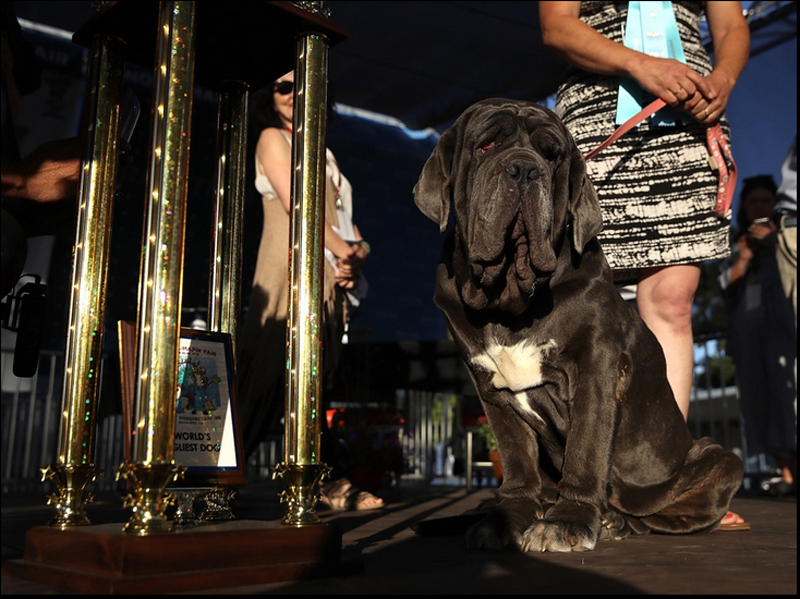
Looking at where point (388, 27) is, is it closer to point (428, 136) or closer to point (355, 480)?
point (428, 136)

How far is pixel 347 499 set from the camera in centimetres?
325

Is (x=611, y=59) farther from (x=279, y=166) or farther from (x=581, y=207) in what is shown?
(x=279, y=166)

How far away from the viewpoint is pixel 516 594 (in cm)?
114

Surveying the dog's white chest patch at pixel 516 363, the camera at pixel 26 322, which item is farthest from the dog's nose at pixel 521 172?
the camera at pixel 26 322

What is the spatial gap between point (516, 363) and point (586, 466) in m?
0.32

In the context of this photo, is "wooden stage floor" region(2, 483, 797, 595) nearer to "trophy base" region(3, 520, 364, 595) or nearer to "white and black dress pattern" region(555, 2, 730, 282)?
"trophy base" region(3, 520, 364, 595)

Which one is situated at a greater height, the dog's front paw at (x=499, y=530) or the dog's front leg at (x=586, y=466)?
the dog's front leg at (x=586, y=466)

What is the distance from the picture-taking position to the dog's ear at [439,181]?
209cm

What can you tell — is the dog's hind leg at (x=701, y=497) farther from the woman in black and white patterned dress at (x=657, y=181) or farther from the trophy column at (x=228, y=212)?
the trophy column at (x=228, y=212)

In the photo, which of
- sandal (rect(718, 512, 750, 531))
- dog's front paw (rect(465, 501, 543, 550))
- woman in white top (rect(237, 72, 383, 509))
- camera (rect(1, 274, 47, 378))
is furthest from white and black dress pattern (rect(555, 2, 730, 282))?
camera (rect(1, 274, 47, 378))

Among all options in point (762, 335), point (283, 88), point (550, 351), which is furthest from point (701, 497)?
point (762, 335)

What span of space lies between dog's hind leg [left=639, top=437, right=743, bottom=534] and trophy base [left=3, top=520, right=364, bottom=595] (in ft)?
3.94

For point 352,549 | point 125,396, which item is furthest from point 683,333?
point 125,396

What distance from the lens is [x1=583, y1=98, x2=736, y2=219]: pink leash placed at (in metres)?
2.47
